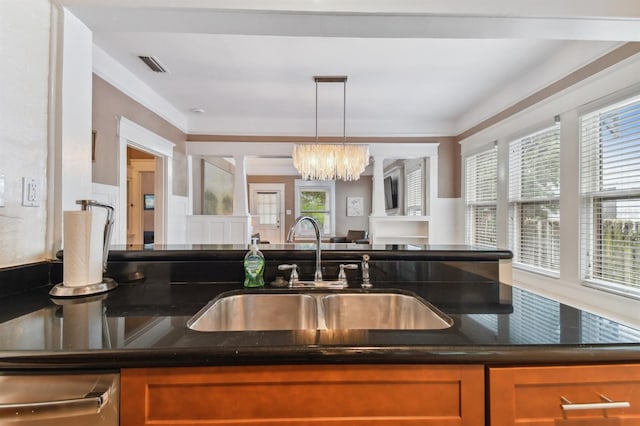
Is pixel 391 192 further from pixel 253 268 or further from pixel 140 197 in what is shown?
pixel 253 268

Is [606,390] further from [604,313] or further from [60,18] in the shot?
[60,18]

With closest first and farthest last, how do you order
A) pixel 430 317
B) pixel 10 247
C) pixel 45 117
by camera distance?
pixel 430 317 < pixel 10 247 < pixel 45 117

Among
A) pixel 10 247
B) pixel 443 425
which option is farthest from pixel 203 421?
pixel 10 247

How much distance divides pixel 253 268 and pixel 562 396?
106cm

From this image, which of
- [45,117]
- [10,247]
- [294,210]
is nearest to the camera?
[10,247]

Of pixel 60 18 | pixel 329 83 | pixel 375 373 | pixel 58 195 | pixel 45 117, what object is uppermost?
pixel 329 83

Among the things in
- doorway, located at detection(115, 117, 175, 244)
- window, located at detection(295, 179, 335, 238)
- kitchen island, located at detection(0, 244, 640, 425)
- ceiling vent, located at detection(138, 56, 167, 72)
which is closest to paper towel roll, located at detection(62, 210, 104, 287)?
kitchen island, located at detection(0, 244, 640, 425)

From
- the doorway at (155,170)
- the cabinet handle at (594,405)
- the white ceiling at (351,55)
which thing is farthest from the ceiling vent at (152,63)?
the cabinet handle at (594,405)

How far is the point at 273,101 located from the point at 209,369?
129 inches

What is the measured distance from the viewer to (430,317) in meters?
1.04

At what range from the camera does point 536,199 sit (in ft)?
8.69

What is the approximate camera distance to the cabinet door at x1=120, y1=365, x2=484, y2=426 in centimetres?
67

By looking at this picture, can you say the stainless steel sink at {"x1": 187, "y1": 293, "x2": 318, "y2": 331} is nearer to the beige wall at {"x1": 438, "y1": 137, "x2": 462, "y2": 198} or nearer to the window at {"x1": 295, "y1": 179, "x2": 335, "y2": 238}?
the beige wall at {"x1": 438, "y1": 137, "x2": 462, "y2": 198}

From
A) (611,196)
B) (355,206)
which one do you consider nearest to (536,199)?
(611,196)
